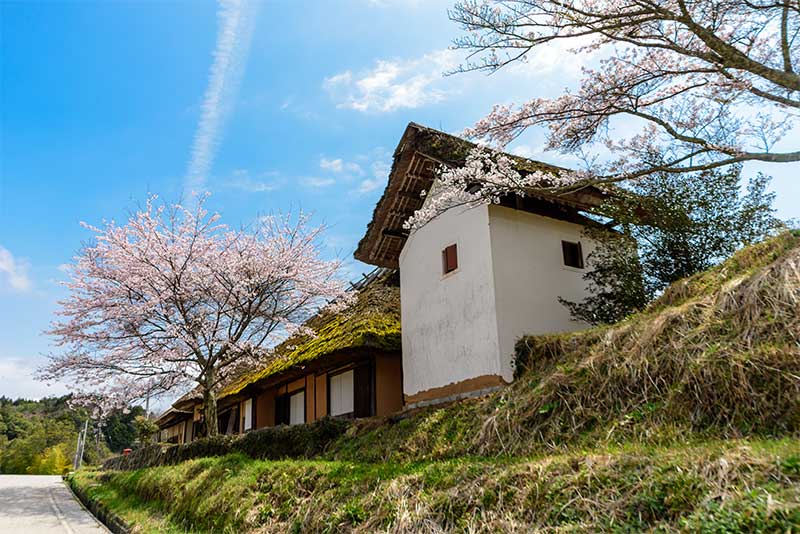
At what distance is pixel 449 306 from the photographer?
11219 millimetres

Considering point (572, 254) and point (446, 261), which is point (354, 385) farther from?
point (572, 254)

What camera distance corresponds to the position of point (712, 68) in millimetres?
7609

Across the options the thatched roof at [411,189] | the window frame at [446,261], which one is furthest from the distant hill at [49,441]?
the window frame at [446,261]

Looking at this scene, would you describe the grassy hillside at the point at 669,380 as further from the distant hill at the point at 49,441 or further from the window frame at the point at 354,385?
the distant hill at the point at 49,441

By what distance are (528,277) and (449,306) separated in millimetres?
1650

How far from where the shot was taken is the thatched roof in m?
11.2

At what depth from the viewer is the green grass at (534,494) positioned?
11.7ft

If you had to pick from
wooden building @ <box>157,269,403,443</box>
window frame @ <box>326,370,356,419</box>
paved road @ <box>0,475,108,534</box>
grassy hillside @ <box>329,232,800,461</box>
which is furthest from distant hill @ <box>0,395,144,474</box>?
grassy hillside @ <box>329,232,800,461</box>

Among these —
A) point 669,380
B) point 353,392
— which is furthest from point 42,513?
A: point 669,380

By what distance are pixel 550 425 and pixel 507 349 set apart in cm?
332

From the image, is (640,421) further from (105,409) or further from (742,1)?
(105,409)

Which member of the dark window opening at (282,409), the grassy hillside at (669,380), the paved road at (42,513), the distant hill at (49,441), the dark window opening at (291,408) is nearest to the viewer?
the grassy hillside at (669,380)

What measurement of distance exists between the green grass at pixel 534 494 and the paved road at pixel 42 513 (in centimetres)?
351

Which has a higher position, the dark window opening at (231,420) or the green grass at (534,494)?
the dark window opening at (231,420)
